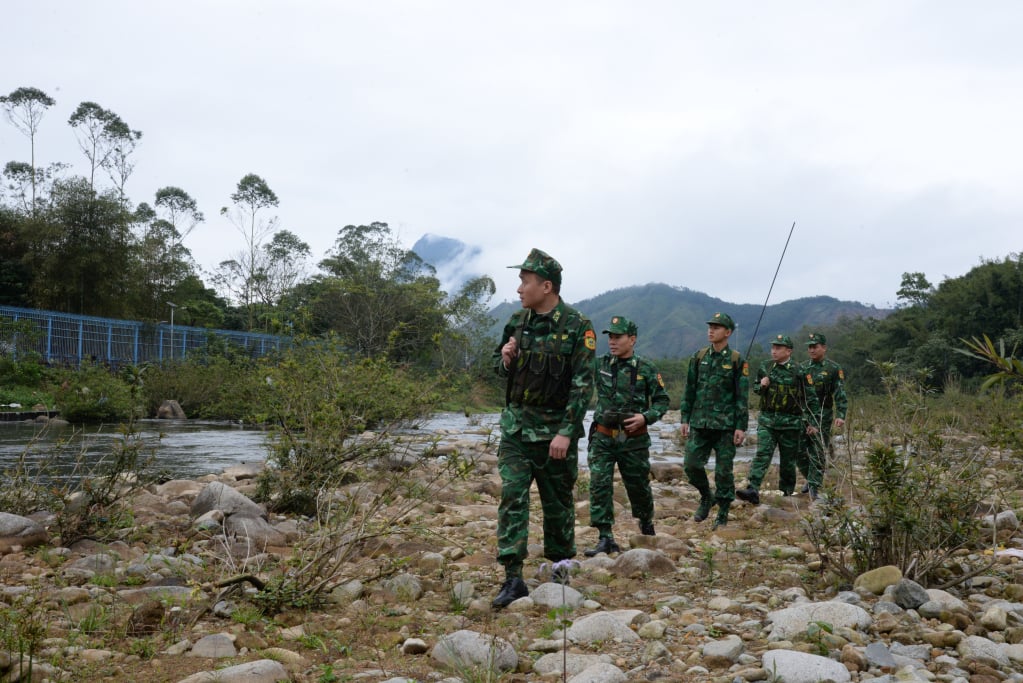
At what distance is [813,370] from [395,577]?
539cm

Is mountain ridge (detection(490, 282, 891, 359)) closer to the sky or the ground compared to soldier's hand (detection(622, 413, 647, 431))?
closer to the sky

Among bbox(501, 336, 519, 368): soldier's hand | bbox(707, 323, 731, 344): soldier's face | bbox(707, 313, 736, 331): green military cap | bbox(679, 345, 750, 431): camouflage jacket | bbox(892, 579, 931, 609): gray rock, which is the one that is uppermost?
bbox(707, 313, 736, 331): green military cap

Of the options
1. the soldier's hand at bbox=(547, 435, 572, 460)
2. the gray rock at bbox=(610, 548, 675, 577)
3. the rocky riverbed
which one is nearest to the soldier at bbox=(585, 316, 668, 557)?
the rocky riverbed

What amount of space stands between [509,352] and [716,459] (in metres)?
3.01

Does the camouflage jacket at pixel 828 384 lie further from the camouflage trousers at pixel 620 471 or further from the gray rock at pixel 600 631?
the gray rock at pixel 600 631

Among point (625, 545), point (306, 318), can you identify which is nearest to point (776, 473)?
point (625, 545)

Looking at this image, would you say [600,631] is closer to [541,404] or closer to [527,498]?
[527,498]

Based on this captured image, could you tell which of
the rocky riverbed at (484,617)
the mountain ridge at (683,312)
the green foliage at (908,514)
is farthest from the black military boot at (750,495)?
the mountain ridge at (683,312)

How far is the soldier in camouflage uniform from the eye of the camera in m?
4.45

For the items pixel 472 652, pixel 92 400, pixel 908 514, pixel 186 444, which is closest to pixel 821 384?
pixel 908 514

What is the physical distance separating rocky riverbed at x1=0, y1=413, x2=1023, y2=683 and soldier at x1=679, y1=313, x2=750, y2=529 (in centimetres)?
114

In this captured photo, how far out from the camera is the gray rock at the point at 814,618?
3586 millimetres

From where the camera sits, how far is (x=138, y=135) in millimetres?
35969

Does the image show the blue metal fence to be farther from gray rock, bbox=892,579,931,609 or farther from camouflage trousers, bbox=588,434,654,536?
gray rock, bbox=892,579,931,609
